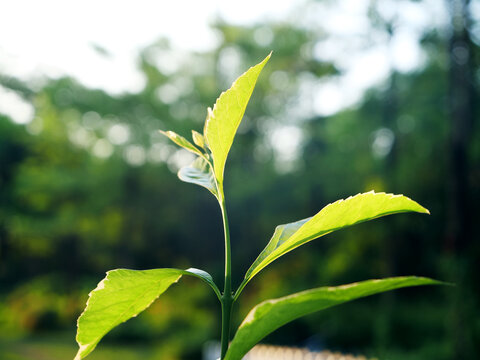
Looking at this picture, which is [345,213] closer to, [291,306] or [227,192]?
[291,306]

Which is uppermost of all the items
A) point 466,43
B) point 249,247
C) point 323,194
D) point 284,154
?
point 466,43

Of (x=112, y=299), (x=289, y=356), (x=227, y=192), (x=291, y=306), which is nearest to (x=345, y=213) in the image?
(x=291, y=306)

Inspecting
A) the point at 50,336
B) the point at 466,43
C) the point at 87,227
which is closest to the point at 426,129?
the point at 466,43

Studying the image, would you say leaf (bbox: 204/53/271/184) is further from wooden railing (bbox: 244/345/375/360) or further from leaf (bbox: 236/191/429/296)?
wooden railing (bbox: 244/345/375/360)

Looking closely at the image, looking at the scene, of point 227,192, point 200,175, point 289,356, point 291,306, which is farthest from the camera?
point 227,192

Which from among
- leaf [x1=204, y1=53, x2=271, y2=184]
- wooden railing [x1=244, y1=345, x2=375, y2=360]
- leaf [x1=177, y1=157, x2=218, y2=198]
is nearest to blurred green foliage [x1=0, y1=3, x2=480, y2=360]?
wooden railing [x1=244, y1=345, x2=375, y2=360]

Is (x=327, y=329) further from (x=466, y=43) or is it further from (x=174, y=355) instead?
(x=466, y=43)
